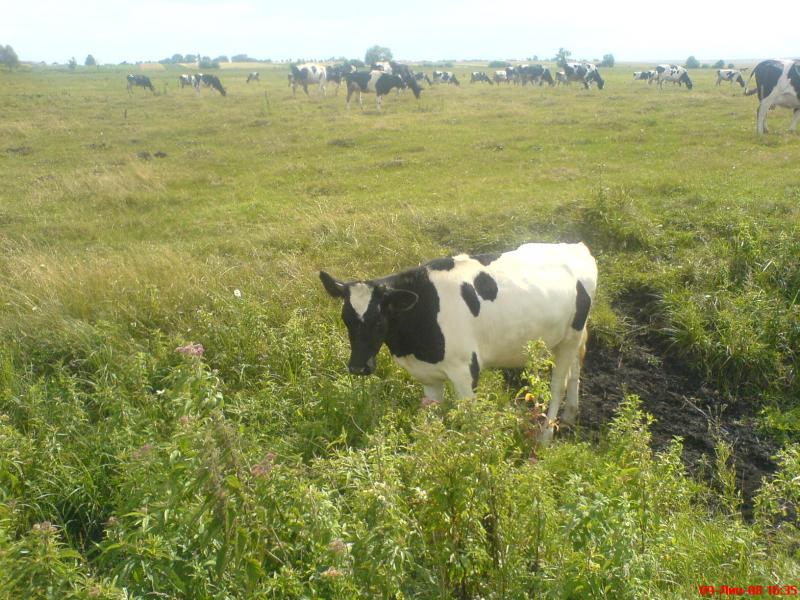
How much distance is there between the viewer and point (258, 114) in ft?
81.0

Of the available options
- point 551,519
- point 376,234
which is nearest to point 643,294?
point 376,234

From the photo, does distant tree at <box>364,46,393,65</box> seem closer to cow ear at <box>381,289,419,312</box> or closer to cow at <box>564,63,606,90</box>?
cow at <box>564,63,606,90</box>

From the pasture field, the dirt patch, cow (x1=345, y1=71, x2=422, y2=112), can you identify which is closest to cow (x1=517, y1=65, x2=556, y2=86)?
cow (x1=345, y1=71, x2=422, y2=112)

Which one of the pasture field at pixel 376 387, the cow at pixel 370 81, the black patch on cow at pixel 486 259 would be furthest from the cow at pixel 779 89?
the cow at pixel 370 81

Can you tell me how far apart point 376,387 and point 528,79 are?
4303cm

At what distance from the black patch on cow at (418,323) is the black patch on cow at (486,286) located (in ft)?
1.18

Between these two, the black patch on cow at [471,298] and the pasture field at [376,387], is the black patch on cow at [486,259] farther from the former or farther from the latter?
the pasture field at [376,387]

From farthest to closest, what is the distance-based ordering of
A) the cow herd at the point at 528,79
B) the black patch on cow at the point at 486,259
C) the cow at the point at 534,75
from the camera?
the cow at the point at 534,75 < the cow herd at the point at 528,79 < the black patch on cow at the point at 486,259

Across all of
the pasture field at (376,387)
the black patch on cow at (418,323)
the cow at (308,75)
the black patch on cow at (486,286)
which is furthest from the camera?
the cow at (308,75)

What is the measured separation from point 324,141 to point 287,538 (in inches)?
628

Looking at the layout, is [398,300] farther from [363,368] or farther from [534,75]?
[534,75]

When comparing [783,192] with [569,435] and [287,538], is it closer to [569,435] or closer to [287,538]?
[569,435]

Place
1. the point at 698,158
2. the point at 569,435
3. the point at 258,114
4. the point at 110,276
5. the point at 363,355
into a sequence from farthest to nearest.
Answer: the point at 258,114 → the point at 698,158 → the point at 110,276 → the point at 569,435 → the point at 363,355
